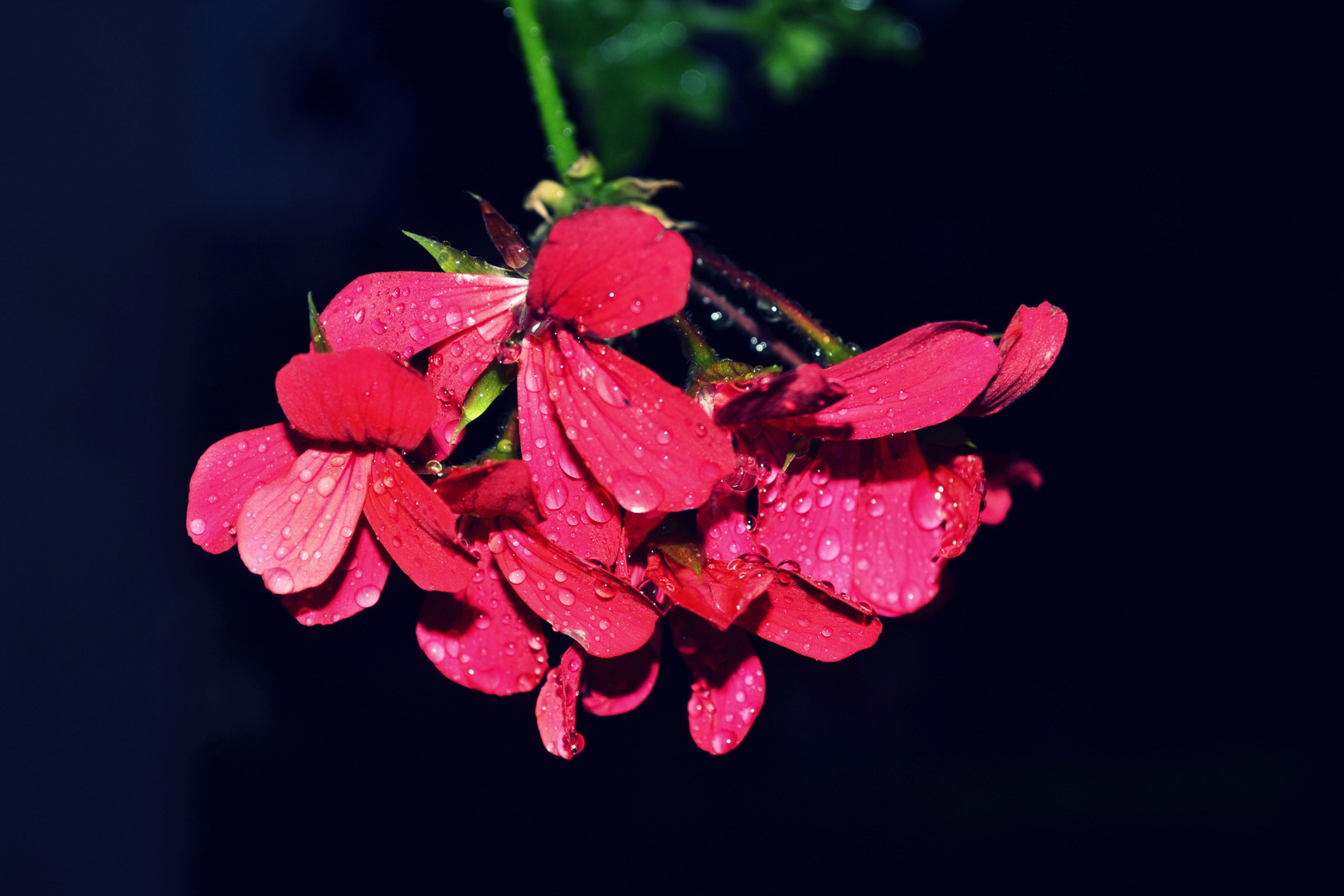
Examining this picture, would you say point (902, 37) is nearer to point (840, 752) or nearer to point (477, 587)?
point (477, 587)

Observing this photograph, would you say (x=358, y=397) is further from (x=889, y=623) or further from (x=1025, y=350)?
(x=889, y=623)

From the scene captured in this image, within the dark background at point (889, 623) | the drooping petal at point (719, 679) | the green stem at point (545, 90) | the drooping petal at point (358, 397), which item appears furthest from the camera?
the dark background at point (889, 623)

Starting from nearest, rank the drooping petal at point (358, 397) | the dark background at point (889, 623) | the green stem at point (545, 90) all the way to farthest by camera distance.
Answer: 1. the drooping petal at point (358, 397)
2. the green stem at point (545, 90)
3. the dark background at point (889, 623)

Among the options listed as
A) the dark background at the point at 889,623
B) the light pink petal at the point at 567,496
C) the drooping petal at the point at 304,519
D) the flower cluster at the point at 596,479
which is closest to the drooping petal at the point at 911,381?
the flower cluster at the point at 596,479

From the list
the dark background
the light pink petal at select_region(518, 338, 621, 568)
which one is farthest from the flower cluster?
the dark background

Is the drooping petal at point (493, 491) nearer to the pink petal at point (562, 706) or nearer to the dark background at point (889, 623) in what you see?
the pink petal at point (562, 706)

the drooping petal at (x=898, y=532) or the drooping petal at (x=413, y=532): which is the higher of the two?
the drooping petal at (x=413, y=532)

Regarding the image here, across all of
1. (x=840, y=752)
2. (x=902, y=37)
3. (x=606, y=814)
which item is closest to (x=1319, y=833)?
(x=840, y=752)
